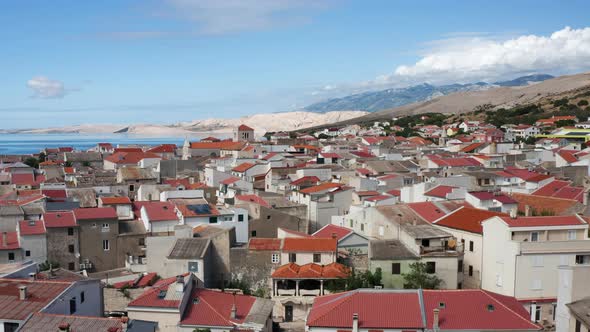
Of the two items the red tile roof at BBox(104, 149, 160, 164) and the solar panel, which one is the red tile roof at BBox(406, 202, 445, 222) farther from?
the red tile roof at BBox(104, 149, 160, 164)

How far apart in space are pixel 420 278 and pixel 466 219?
5.16 m

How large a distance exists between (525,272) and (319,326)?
865 centimetres

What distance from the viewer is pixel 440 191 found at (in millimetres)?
32938

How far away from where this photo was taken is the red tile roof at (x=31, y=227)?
27.0 meters

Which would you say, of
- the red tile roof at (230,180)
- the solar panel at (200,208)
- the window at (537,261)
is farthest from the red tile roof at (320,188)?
the window at (537,261)

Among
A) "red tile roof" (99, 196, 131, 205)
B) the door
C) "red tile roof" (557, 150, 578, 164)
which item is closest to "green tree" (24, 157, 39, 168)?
"red tile roof" (99, 196, 131, 205)

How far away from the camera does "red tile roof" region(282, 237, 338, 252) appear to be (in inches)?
961

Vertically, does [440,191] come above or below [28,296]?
above

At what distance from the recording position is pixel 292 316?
76.6 feet

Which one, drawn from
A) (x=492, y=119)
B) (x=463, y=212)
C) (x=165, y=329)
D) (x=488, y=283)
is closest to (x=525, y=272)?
(x=488, y=283)

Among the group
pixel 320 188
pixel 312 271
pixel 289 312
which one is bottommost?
pixel 289 312

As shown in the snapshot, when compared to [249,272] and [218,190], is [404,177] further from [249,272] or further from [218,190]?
[249,272]

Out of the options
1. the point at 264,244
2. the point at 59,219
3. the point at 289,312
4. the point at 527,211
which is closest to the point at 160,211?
the point at 59,219

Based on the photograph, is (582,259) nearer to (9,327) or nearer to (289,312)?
(289,312)
